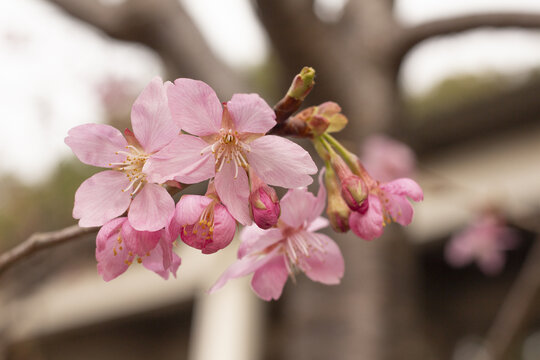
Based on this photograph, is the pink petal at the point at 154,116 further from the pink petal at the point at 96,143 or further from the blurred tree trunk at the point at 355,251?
the blurred tree trunk at the point at 355,251

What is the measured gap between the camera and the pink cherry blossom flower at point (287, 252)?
590 mm

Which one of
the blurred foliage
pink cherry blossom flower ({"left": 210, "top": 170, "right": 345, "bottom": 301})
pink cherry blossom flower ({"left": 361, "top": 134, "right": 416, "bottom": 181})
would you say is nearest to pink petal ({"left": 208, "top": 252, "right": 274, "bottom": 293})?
pink cherry blossom flower ({"left": 210, "top": 170, "right": 345, "bottom": 301})

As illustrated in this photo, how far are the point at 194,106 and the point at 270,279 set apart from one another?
0.81 ft

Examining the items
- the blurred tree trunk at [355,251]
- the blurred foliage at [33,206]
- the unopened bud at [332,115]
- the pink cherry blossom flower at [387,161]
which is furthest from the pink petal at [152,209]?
the blurred foliage at [33,206]

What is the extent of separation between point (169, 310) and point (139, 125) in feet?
13.9

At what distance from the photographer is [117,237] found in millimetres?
534

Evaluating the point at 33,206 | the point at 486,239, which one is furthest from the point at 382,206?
the point at 33,206

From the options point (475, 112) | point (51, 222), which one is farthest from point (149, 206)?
point (475, 112)

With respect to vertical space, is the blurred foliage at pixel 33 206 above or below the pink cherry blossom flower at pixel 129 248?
below

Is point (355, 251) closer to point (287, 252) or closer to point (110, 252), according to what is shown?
point (287, 252)

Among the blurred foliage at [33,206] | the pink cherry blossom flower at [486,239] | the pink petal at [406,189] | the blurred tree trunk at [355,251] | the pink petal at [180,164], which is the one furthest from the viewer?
the blurred foliage at [33,206]

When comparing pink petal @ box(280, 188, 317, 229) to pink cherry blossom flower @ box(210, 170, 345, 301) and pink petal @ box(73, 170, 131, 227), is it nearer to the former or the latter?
pink cherry blossom flower @ box(210, 170, 345, 301)

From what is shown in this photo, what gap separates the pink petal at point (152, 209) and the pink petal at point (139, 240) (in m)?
0.01

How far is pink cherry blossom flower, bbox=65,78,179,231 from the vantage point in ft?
1.62
